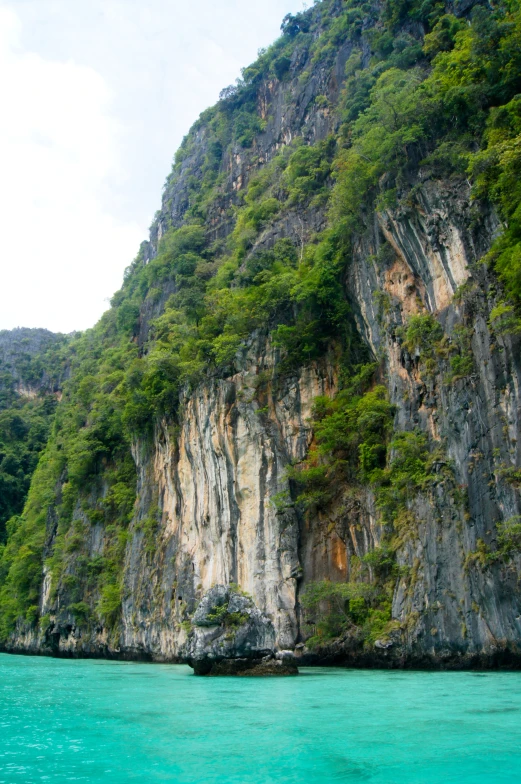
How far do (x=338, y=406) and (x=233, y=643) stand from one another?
8.87 metres

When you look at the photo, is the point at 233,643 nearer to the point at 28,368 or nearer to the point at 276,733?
the point at 276,733

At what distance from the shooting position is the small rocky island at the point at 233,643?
16297mm

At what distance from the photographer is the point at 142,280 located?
45625 millimetres

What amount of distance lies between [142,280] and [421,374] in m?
31.0

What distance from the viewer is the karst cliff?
15703 millimetres

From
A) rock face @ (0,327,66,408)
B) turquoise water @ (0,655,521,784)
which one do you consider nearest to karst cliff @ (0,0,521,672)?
turquoise water @ (0,655,521,784)

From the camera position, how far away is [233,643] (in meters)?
16.5

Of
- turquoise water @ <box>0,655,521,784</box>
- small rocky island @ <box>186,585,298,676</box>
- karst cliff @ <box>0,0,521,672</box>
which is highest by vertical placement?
karst cliff @ <box>0,0,521,672</box>

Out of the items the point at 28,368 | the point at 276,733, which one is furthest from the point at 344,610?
the point at 28,368

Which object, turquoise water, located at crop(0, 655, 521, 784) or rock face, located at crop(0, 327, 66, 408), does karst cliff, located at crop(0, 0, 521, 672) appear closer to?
turquoise water, located at crop(0, 655, 521, 784)

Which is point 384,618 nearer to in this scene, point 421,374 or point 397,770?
point 421,374

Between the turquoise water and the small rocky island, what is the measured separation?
2.84 meters

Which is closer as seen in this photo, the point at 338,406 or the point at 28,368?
the point at 338,406

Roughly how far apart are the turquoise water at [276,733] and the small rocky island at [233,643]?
112 inches
